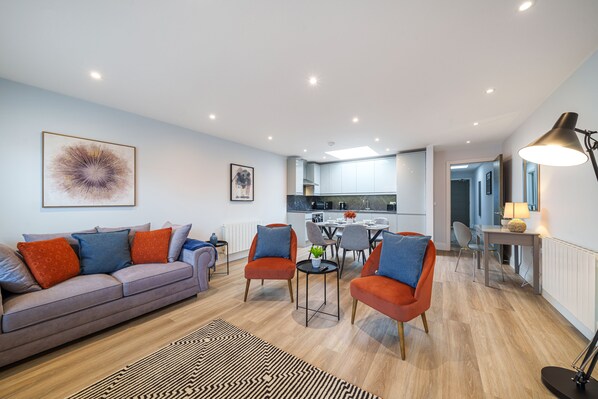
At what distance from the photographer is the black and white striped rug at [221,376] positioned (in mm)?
1528

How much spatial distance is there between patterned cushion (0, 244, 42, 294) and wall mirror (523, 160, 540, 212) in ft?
19.1

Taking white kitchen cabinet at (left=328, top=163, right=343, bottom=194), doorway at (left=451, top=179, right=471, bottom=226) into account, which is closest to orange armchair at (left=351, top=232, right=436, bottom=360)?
white kitchen cabinet at (left=328, top=163, right=343, bottom=194)

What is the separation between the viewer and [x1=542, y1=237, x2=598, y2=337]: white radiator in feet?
6.39

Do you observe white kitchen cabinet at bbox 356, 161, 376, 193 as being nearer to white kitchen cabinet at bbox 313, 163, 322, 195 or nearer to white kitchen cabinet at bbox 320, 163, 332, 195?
white kitchen cabinet at bbox 320, 163, 332, 195

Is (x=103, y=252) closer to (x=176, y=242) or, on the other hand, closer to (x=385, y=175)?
(x=176, y=242)

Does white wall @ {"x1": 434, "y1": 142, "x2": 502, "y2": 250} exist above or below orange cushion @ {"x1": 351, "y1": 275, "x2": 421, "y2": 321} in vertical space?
above

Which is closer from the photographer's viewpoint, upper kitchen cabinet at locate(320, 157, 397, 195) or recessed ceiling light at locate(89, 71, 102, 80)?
recessed ceiling light at locate(89, 71, 102, 80)

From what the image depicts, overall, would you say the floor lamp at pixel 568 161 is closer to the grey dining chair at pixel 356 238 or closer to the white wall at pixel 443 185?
the grey dining chair at pixel 356 238

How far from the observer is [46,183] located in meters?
2.58

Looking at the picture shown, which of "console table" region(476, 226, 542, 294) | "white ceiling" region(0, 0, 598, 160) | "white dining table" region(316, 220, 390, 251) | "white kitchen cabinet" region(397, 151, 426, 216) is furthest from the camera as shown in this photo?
"white kitchen cabinet" region(397, 151, 426, 216)

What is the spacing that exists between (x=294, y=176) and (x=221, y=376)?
5065 millimetres

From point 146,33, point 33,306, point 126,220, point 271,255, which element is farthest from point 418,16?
point 126,220

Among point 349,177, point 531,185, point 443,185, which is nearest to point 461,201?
point 443,185

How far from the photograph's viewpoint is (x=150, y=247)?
9.34ft
